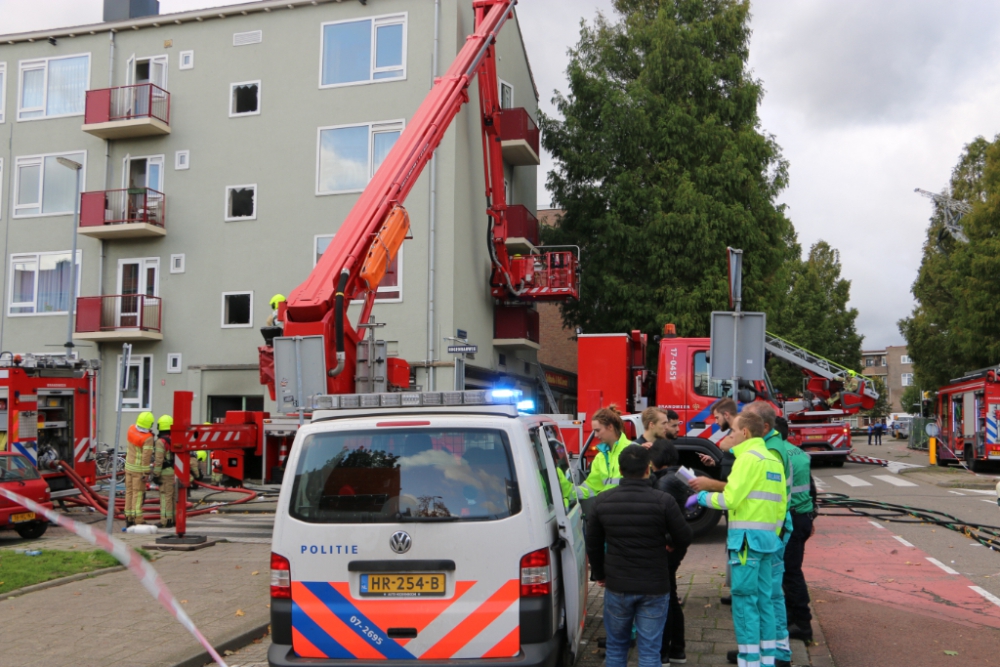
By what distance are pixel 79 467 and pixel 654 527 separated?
1415 cm

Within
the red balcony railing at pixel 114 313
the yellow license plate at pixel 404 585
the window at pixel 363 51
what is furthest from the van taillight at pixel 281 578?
the red balcony railing at pixel 114 313

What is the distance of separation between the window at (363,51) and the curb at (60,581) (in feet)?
53.6

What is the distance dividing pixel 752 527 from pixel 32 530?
11.1m

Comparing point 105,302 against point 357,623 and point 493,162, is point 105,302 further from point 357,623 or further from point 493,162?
point 357,623

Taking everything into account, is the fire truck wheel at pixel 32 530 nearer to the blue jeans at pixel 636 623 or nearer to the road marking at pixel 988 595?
the blue jeans at pixel 636 623

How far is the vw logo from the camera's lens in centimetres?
505

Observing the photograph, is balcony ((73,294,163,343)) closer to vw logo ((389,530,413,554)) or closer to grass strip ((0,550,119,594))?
grass strip ((0,550,119,594))

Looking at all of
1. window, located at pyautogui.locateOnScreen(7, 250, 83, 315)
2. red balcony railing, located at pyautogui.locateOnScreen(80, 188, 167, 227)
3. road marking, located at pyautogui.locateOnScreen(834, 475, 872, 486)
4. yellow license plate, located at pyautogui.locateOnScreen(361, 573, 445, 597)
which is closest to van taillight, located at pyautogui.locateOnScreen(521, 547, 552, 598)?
yellow license plate, located at pyautogui.locateOnScreen(361, 573, 445, 597)

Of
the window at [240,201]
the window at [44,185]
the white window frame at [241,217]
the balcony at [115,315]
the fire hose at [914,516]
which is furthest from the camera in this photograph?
the window at [44,185]

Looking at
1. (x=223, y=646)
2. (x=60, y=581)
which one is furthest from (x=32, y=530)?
(x=223, y=646)

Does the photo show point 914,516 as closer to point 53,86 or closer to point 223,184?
point 223,184

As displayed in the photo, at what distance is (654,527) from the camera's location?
5285mm

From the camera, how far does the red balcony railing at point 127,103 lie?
82.2 ft

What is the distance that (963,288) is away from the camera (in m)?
33.0
